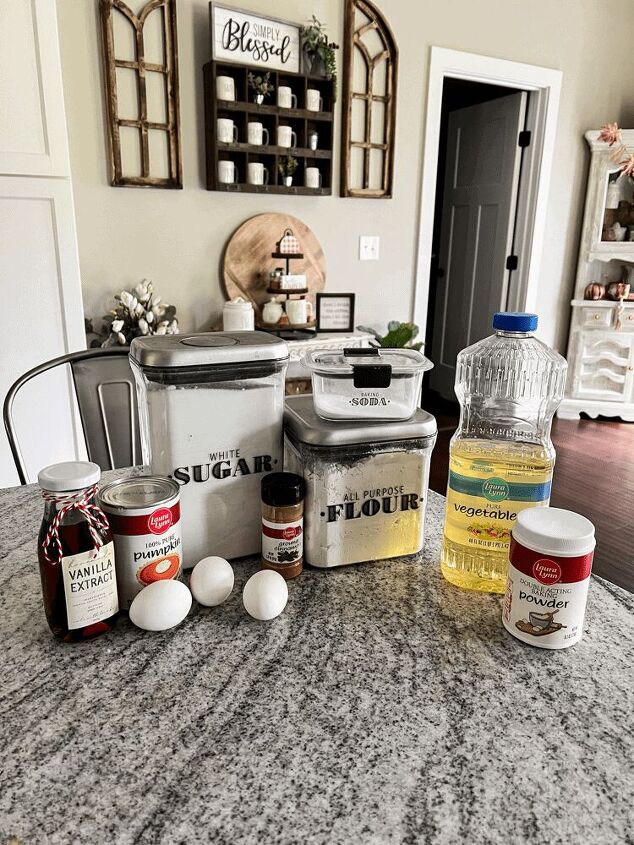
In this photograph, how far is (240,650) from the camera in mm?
755

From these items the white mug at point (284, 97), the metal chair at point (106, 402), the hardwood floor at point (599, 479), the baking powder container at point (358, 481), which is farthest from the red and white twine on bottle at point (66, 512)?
the white mug at point (284, 97)

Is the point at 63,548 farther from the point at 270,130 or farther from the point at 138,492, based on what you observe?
the point at 270,130

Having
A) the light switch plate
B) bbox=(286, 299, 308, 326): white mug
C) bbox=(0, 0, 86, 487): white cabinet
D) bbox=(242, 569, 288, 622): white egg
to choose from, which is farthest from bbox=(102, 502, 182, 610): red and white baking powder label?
the light switch plate

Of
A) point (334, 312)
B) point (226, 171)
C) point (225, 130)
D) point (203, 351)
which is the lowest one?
point (334, 312)

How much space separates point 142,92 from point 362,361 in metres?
2.36

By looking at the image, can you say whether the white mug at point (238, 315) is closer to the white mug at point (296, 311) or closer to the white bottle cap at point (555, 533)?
the white mug at point (296, 311)

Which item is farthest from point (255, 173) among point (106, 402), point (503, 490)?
point (503, 490)

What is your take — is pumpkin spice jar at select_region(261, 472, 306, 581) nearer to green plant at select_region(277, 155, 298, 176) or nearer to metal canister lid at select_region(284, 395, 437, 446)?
metal canister lid at select_region(284, 395, 437, 446)

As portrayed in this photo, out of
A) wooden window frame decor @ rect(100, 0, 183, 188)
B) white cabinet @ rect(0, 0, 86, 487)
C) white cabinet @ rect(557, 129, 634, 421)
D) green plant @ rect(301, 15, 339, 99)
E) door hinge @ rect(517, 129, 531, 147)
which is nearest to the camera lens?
white cabinet @ rect(0, 0, 86, 487)

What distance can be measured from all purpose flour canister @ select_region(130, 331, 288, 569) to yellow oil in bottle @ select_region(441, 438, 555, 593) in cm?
26

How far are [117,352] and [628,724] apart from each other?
4.49ft

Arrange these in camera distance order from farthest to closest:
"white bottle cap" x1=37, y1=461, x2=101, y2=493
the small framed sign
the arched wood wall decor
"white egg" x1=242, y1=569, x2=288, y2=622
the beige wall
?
the small framed sign → the arched wood wall decor → the beige wall → "white egg" x1=242, y1=569, x2=288, y2=622 → "white bottle cap" x1=37, y1=461, x2=101, y2=493

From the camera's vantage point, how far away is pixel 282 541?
2.85ft

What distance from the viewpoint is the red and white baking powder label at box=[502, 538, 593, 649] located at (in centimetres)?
72
